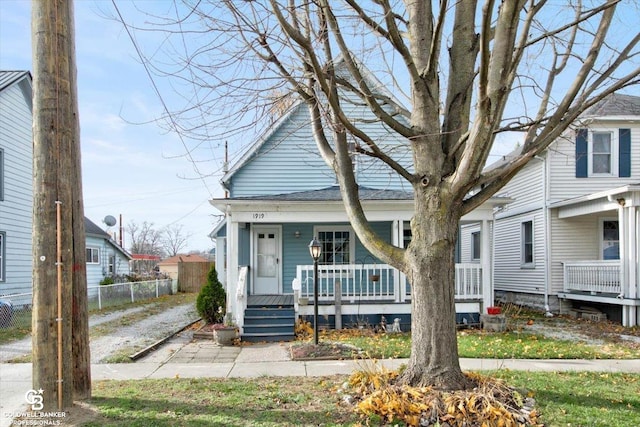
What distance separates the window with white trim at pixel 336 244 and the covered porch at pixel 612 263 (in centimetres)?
654

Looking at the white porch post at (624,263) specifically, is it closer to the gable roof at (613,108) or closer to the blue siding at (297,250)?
the gable roof at (613,108)

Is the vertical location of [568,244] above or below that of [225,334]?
above

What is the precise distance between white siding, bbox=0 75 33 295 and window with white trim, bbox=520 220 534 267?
16567 mm

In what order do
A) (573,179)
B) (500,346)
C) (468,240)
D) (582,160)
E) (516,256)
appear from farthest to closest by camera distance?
(468,240) < (516,256) < (573,179) < (582,160) < (500,346)

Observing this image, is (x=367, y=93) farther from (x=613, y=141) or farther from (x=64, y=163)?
(x=613, y=141)

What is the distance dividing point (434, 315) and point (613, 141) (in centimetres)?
1234

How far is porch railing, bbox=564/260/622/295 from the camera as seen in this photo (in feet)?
39.4

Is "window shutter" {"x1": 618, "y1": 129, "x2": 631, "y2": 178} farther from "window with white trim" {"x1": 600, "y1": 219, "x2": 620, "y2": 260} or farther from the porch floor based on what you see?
the porch floor

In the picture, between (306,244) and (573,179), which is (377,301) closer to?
(306,244)

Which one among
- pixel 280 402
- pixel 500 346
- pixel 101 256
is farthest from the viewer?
pixel 101 256

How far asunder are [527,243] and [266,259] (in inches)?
362

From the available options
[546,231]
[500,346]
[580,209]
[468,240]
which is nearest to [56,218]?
[500,346]

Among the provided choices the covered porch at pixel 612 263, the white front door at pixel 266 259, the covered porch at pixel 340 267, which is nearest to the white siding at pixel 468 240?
the covered porch at pixel 612 263

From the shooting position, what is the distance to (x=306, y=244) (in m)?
13.3
